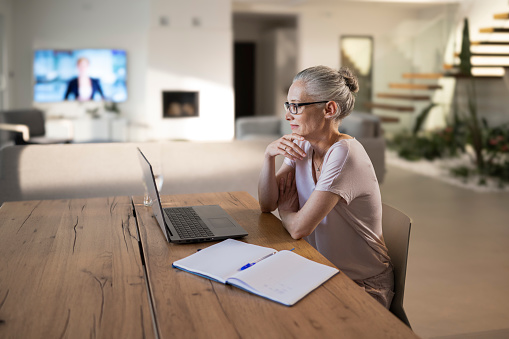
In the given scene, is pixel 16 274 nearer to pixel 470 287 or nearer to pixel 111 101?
pixel 470 287

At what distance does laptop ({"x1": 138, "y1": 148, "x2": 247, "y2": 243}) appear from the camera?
1.54 metres

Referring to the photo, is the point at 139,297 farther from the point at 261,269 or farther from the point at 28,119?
the point at 28,119

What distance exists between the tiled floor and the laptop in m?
1.17

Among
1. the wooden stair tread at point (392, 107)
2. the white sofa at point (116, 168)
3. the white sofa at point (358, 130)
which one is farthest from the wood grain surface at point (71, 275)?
the wooden stair tread at point (392, 107)

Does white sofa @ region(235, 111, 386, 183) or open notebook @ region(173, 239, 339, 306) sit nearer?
open notebook @ region(173, 239, 339, 306)

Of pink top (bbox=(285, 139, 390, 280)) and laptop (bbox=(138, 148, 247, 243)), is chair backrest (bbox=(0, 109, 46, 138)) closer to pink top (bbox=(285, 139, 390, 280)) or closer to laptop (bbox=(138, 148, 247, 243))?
laptop (bbox=(138, 148, 247, 243))

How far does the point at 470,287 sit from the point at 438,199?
2.48 meters

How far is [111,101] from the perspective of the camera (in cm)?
871

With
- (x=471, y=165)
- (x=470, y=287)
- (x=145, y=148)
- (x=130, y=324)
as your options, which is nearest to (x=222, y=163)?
(x=145, y=148)

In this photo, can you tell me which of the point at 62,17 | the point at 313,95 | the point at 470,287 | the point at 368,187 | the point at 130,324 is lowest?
the point at 470,287

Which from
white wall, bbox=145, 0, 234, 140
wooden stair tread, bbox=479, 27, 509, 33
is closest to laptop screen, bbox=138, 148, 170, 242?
wooden stair tread, bbox=479, 27, 509, 33

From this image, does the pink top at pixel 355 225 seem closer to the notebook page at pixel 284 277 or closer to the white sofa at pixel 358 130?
the notebook page at pixel 284 277

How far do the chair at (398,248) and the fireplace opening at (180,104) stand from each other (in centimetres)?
713

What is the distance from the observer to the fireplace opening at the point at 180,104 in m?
8.64
